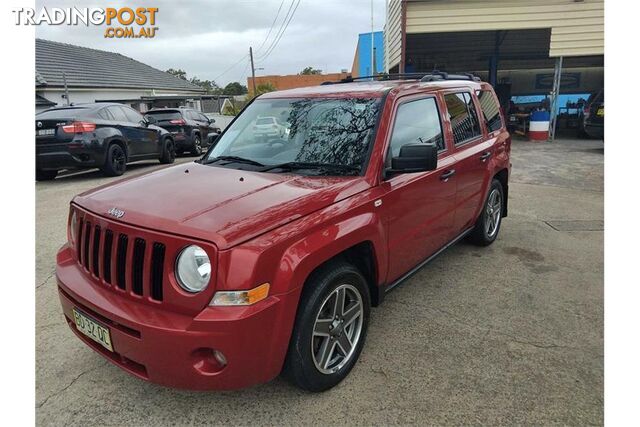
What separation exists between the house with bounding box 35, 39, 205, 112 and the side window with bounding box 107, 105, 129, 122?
10153mm

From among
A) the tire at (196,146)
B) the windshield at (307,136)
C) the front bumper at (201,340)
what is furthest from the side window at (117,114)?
the front bumper at (201,340)

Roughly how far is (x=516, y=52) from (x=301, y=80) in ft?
109

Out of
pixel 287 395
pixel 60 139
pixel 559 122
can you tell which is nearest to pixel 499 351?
pixel 287 395

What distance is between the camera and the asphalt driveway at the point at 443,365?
2467mm

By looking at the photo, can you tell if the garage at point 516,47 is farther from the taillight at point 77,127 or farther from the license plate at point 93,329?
the license plate at point 93,329

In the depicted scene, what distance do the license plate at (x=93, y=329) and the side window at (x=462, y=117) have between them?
127 inches

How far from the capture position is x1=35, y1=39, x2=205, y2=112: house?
768 inches

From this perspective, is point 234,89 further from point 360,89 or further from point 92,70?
point 360,89

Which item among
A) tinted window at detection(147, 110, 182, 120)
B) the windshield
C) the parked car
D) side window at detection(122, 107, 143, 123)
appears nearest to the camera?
the windshield

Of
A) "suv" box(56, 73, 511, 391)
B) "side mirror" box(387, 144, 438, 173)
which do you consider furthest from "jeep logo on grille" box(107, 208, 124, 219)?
"side mirror" box(387, 144, 438, 173)

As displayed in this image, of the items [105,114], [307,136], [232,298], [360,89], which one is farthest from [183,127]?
[232,298]

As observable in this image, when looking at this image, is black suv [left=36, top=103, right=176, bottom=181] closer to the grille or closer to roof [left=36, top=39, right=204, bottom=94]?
the grille

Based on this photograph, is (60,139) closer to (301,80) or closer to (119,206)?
(119,206)

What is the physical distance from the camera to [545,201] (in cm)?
720
